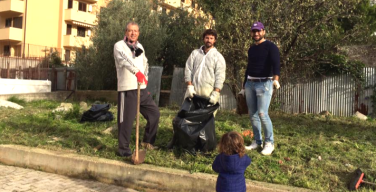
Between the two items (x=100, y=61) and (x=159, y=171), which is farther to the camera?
(x=100, y=61)

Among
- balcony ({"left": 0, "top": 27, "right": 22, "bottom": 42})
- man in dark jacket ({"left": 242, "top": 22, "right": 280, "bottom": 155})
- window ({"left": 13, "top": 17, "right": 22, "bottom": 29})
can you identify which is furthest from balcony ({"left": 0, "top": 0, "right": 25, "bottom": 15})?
man in dark jacket ({"left": 242, "top": 22, "right": 280, "bottom": 155})

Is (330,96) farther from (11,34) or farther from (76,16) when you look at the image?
(11,34)

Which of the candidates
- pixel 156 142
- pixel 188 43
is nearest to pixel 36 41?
pixel 188 43

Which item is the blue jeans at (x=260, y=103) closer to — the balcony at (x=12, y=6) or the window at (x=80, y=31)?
the balcony at (x=12, y=6)

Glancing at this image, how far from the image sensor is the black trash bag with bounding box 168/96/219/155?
430cm

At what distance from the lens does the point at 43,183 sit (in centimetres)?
425

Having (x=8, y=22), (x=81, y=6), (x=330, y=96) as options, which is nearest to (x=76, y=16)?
(x=81, y=6)

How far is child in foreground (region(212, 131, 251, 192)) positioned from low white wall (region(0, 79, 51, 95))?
14.1 meters

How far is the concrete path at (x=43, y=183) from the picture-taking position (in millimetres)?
4039

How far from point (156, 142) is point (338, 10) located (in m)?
6.18

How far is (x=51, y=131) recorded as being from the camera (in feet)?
20.5

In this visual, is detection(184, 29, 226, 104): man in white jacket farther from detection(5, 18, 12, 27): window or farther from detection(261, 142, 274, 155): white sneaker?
detection(5, 18, 12, 27): window

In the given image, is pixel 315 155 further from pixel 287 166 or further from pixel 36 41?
pixel 36 41

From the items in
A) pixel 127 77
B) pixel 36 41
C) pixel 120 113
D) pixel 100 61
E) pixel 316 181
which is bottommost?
pixel 316 181
